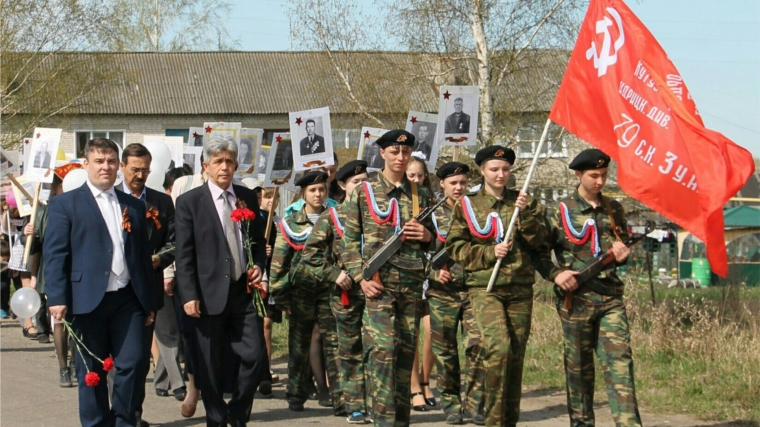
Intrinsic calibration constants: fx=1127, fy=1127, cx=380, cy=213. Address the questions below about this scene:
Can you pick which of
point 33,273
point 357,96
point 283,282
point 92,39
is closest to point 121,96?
point 92,39

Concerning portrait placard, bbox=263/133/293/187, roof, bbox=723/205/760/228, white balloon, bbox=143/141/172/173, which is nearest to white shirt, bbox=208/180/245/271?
portrait placard, bbox=263/133/293/187

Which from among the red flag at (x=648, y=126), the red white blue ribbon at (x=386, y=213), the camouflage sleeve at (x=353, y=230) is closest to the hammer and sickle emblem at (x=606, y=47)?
the red flag at (x=648, y=126)

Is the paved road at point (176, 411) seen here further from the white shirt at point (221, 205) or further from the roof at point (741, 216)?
the roof at point (741, 216)

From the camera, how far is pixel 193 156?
48.9 ft

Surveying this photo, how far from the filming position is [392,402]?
7930 mm

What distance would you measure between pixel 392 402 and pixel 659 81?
117 inches

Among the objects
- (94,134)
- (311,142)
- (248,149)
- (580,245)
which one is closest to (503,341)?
(580,245)

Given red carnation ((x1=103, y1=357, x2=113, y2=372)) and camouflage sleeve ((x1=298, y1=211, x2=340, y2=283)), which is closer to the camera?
red carnation ((x1=103, y1=357, x2=113, y2=372))

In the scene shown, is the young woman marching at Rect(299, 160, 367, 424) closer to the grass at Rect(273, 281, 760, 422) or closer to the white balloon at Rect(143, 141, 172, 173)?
the grass at Rect(273, 281, 760, 422)

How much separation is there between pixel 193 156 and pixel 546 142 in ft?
33.6

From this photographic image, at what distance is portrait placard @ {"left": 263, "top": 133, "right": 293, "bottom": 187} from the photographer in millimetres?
12492

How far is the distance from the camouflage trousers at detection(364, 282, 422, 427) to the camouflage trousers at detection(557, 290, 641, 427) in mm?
1276

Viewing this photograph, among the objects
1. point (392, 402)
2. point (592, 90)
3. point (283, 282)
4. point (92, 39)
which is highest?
point (92, 39)

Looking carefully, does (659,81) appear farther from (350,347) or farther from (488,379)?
(350,347)
